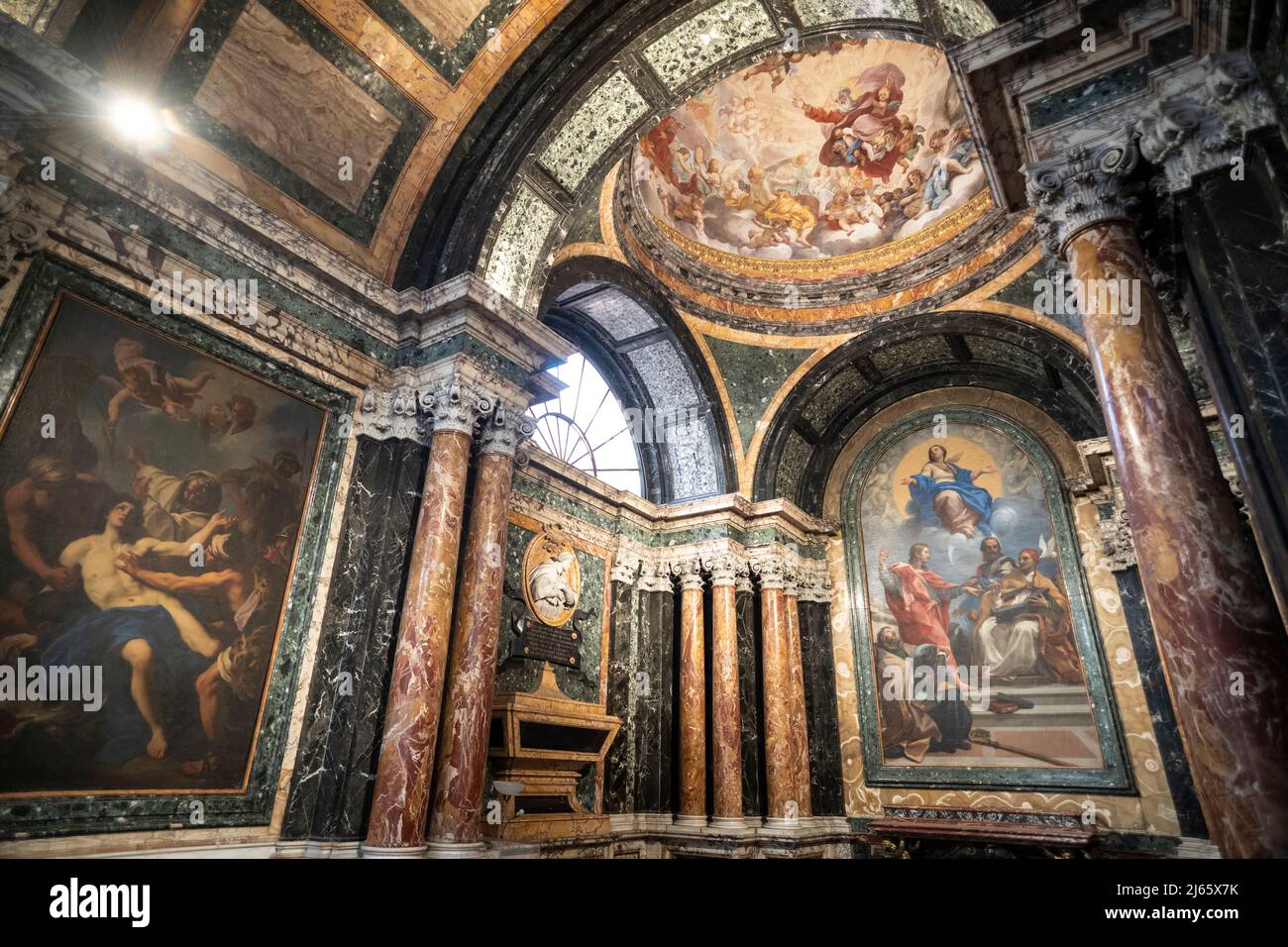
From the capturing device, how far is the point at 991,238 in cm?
962

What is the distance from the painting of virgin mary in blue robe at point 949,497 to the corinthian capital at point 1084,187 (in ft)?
23.9

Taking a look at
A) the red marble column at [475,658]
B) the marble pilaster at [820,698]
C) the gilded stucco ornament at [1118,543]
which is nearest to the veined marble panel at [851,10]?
the red marble column at [475,658]

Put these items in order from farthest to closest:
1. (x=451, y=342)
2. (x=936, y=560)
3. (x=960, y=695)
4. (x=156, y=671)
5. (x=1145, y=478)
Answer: (x=936, y=560)
(x=960, y=695)
(x=451, y=342)
(x=156, y=671)
(x=1145, y=478)

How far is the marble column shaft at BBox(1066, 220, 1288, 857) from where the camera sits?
2.96 metres

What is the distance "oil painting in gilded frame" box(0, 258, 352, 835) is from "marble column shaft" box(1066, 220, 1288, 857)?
5.67 metres

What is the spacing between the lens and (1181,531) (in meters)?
3.42

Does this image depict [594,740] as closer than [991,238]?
Yes

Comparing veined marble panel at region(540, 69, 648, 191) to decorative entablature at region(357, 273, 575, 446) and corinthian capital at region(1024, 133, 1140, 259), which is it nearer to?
decorative entablature at region(357, 273, 575, 446)

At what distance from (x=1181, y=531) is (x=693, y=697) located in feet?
24.2

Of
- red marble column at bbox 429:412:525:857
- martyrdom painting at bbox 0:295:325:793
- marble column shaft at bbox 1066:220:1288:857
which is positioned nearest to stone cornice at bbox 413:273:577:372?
red marble column at bbox 429:412:525:857
